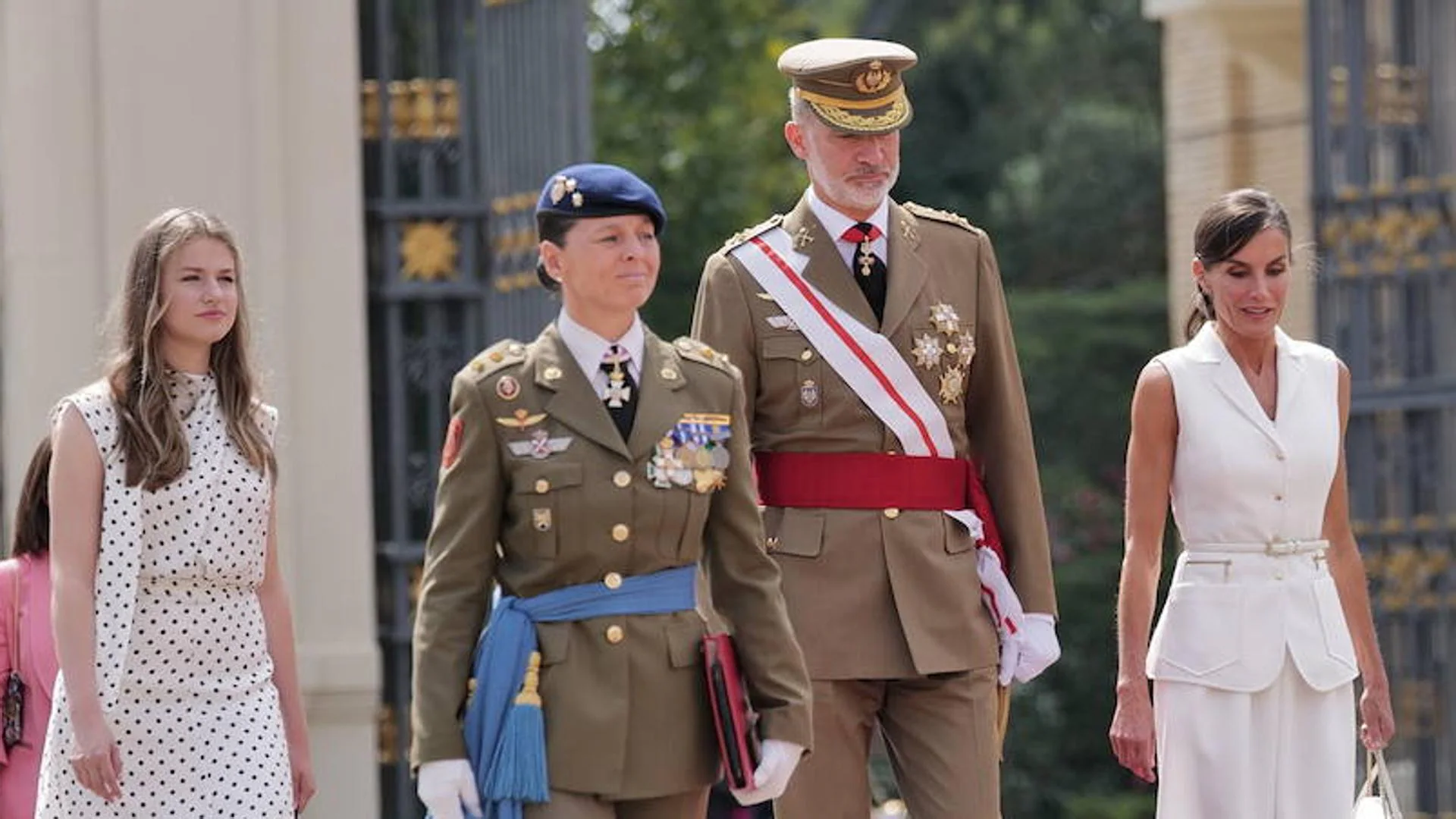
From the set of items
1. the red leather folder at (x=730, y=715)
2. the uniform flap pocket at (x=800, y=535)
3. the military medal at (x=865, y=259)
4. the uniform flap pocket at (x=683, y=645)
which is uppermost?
the military medal at (x=865, y=259)

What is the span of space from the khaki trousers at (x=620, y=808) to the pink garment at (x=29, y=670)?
152cm

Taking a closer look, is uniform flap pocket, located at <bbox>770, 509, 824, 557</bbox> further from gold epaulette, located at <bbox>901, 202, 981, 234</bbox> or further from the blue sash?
the blue sash

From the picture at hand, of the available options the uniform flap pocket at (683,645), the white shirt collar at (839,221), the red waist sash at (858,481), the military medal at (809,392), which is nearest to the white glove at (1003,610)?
the red waist sash at (858,481)

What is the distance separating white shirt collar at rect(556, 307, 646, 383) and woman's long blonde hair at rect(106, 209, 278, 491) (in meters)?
0.87

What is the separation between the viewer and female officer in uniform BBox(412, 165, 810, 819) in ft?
18.5

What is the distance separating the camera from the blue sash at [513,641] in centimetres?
559

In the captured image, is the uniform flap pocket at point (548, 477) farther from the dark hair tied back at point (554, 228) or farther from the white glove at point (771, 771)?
the white glove at point (771, 771)

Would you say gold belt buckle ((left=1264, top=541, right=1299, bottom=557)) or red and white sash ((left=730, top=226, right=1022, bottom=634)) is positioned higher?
red and white sash ((left=730, top=226, right=1022, bottom=634))

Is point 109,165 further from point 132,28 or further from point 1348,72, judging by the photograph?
point 1348,72

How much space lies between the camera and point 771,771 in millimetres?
5703

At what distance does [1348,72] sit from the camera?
11.0 m

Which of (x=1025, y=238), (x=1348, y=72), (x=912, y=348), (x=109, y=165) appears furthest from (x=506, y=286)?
(x=1025, y=238)

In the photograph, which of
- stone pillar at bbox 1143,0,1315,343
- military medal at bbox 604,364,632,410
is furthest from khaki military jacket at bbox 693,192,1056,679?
stone pillar at bbox 1143,0,1315,343

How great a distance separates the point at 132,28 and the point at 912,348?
408cm
